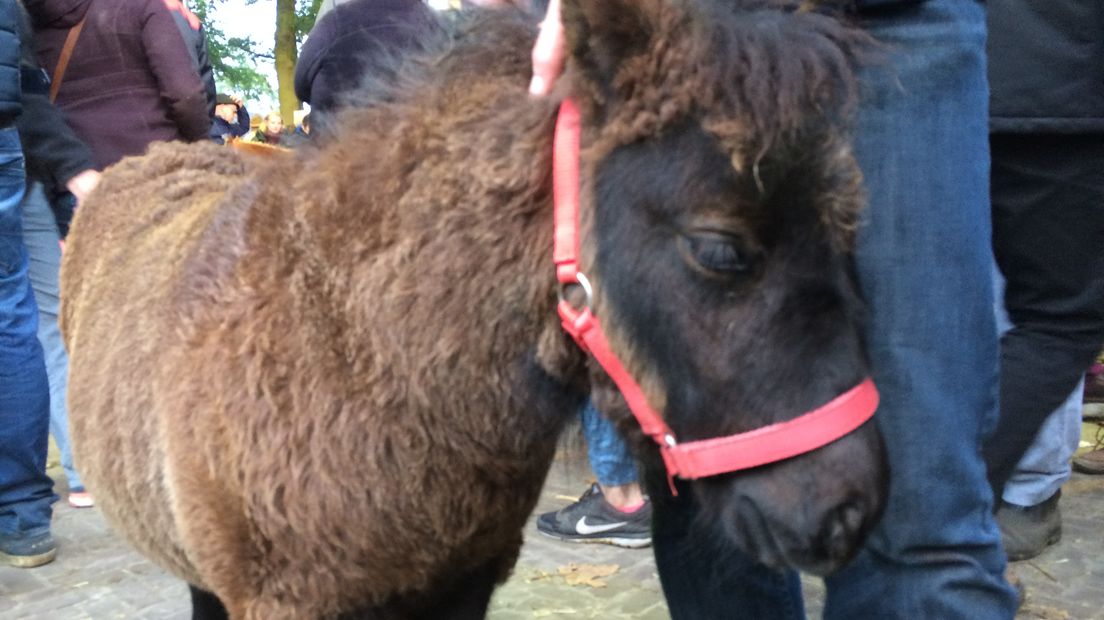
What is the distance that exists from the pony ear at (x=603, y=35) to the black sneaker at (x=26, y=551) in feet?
12.9

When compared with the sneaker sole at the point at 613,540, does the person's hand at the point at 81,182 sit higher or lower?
higher

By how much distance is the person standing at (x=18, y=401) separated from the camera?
4.48 m

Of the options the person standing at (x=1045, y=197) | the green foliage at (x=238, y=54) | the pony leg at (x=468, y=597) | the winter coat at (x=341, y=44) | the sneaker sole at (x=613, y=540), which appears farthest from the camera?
the green foliage at (x=238, y=54)

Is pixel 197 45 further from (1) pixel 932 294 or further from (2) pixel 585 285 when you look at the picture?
(1) pixel 932 294

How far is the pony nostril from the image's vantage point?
1.73 metres

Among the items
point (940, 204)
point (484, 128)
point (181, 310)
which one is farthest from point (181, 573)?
point (940, 204)

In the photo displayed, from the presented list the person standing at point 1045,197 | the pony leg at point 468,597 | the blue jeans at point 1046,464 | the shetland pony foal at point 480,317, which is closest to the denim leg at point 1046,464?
the blue jeans at point 1046,464

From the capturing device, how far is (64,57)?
4.96m

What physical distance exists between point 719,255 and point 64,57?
4382 mm

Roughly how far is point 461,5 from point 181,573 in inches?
64.4

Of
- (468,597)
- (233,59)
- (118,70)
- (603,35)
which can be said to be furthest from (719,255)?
(233,59)

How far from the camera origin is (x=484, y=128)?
6.56 ft

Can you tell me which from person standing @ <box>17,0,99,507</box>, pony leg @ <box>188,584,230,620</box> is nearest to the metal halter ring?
pony leg @ <box>188,584,230,620</box>

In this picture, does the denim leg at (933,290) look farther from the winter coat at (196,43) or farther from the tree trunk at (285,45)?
the tree trunk at (285,45)
